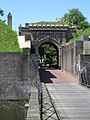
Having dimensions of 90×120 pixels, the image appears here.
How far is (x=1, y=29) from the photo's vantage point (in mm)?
29391

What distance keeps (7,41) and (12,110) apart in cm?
983

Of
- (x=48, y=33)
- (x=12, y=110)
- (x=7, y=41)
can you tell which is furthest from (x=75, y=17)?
(x=12, y=110)

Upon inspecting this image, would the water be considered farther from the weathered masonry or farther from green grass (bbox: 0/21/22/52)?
the weathered masonry

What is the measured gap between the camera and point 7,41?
89.9 feet

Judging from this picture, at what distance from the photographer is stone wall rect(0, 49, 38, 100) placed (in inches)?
850

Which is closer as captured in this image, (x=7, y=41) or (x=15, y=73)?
(x=15, y=73)

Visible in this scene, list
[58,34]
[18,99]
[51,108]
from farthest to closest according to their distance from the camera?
[58,34]
[18,99]
[51,108]

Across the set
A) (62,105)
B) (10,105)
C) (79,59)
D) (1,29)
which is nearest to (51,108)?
(62,105)

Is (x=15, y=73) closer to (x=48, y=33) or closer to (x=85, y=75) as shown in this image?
(x=85, y=75)

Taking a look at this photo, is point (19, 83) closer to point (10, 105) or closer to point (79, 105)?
point (10, 105)

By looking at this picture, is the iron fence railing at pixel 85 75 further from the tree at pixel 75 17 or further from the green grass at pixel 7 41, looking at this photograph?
the tree at pixel 75 17

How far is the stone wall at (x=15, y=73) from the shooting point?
21594 millimetres

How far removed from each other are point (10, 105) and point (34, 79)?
2582mm

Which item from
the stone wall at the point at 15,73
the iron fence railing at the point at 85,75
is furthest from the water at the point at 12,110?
the iron fence railing at the point at 85,75
